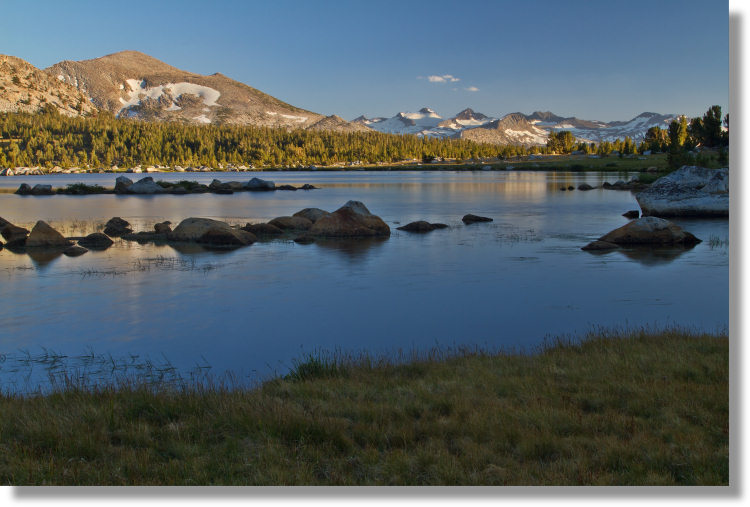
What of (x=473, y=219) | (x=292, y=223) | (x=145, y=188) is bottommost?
(x=473, y=219)

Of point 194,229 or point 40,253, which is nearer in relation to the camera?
point 40,253

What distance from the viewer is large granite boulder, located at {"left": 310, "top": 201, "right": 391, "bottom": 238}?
31344mm

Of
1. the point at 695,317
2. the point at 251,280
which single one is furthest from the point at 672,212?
the point at 251,280

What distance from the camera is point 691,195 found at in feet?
121

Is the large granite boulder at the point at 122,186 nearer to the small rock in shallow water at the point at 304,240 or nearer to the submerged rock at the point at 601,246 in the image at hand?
the small rock in shallow water at the point at 304,240

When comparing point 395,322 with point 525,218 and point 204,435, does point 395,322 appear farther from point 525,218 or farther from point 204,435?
point 525,218

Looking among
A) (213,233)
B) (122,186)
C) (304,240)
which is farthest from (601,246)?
(122,186)

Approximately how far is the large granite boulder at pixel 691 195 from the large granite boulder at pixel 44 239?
35.5 metres

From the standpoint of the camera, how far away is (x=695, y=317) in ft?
48.4

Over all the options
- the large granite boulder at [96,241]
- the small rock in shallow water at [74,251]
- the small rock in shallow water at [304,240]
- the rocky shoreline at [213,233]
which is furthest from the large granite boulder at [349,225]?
the small rock in shallow water at [74,251]

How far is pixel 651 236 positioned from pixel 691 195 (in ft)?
42.9

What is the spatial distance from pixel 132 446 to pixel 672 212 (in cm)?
3896

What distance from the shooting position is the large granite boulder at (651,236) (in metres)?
26.6

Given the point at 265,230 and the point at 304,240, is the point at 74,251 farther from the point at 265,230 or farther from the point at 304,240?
the point at 304,240
